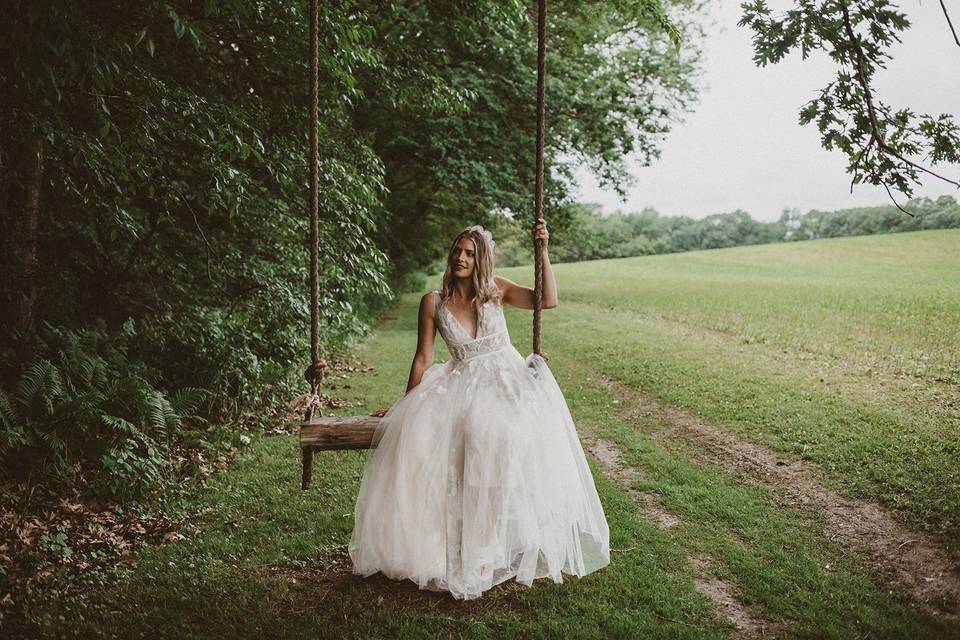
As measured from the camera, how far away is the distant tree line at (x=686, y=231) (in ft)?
109

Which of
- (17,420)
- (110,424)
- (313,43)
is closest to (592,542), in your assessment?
(313,43)

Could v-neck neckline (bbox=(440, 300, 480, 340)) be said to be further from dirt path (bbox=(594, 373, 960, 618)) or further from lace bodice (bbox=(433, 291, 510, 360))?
dirt path (bbox=(594, 373, 960, 618))

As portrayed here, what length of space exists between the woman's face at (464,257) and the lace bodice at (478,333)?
0.25 m

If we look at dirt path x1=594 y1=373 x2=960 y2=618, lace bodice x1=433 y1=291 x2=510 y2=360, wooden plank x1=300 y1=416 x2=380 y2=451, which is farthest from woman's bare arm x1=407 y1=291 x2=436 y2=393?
dirt path x1=594 y1=373 x2=960 y2=618

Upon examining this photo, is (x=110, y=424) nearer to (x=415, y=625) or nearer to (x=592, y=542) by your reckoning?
(x=415, y=625)

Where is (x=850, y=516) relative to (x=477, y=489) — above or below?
below

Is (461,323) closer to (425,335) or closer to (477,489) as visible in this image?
(425,335)

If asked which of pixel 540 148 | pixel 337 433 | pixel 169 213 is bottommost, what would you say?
pixel 337 433

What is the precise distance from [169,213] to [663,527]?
18.4 ft

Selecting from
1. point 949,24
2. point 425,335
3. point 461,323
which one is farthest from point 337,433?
point 949,24

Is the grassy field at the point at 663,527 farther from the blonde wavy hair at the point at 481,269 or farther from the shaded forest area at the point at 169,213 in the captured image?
the blonde wavy hair at the point at 481,269

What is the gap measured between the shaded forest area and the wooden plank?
221 centimetres

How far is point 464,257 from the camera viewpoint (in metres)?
4.02

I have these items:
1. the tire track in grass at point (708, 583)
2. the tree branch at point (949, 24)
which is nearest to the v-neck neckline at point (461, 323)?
the tire track in grass at point (708, 583)
